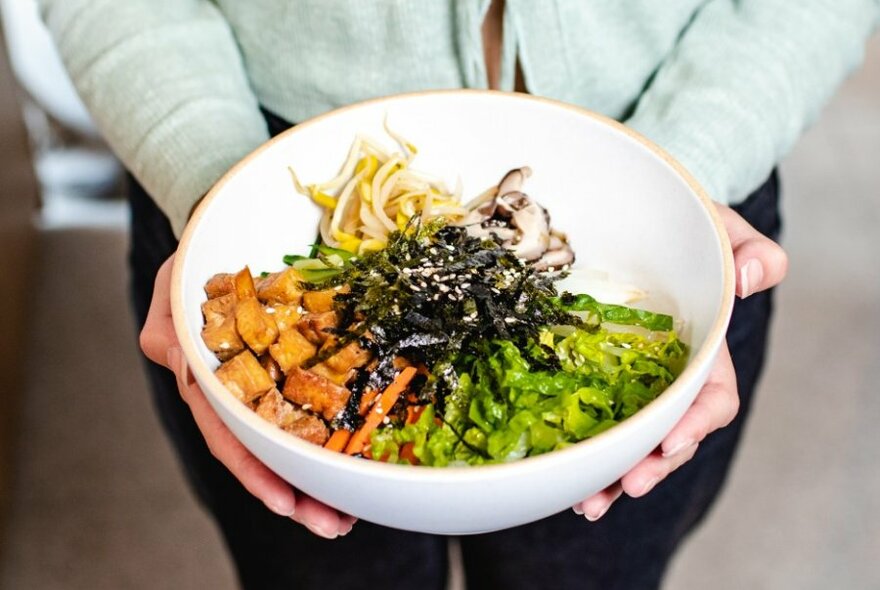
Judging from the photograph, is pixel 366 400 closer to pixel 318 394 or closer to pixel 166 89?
pixel 318 394

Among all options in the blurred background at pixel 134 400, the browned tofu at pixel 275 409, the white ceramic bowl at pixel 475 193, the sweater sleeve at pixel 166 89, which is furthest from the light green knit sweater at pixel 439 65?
the blurred background at pixel 134 400

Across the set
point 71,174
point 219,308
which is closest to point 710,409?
point 219,308

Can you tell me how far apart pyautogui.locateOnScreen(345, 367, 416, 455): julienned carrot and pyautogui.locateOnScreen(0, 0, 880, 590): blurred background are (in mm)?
1278

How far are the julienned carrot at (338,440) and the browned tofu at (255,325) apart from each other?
0.37ft

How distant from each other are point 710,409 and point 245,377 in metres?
0.43

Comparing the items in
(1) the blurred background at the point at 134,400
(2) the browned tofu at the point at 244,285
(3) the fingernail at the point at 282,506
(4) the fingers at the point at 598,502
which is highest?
(2) the browned tofu at the point at 244,285

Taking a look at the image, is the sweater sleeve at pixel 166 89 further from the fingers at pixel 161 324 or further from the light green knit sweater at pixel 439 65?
the fingers at pixel 161 324

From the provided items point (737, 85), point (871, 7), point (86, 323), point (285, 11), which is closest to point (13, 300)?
point (86, 323)

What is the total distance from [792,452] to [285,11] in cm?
159

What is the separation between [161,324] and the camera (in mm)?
939

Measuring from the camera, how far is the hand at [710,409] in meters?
0.85

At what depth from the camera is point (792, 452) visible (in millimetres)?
2146

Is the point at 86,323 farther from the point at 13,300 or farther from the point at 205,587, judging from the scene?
the point at 205,587

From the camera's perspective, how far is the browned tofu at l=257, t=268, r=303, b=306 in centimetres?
94
